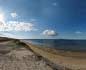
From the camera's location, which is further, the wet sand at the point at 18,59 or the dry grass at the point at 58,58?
the dry grass at the point at 58,58

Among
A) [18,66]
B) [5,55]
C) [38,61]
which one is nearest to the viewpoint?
[18,66]

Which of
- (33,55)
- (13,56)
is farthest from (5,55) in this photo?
(33,55)

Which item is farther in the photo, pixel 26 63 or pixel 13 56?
pixel 13 56

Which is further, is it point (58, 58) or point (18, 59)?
point (58, 58)

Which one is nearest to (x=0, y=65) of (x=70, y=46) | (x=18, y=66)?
(x=18, y=66)

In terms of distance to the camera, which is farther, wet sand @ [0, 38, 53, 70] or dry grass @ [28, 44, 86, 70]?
dry grass @ [28, 44, 86, 70]

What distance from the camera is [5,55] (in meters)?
8.51

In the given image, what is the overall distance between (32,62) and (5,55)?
3.89 feet

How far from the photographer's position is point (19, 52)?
8703mm

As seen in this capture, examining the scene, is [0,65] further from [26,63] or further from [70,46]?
[70,46]

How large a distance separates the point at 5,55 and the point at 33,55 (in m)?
0.97

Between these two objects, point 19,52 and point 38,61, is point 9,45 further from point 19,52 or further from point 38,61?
point 38,61

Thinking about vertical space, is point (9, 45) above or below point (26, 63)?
above

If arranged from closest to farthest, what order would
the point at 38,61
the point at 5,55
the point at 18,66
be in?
the point at 18,66 → the point at 38,61 → the point at 5,55
